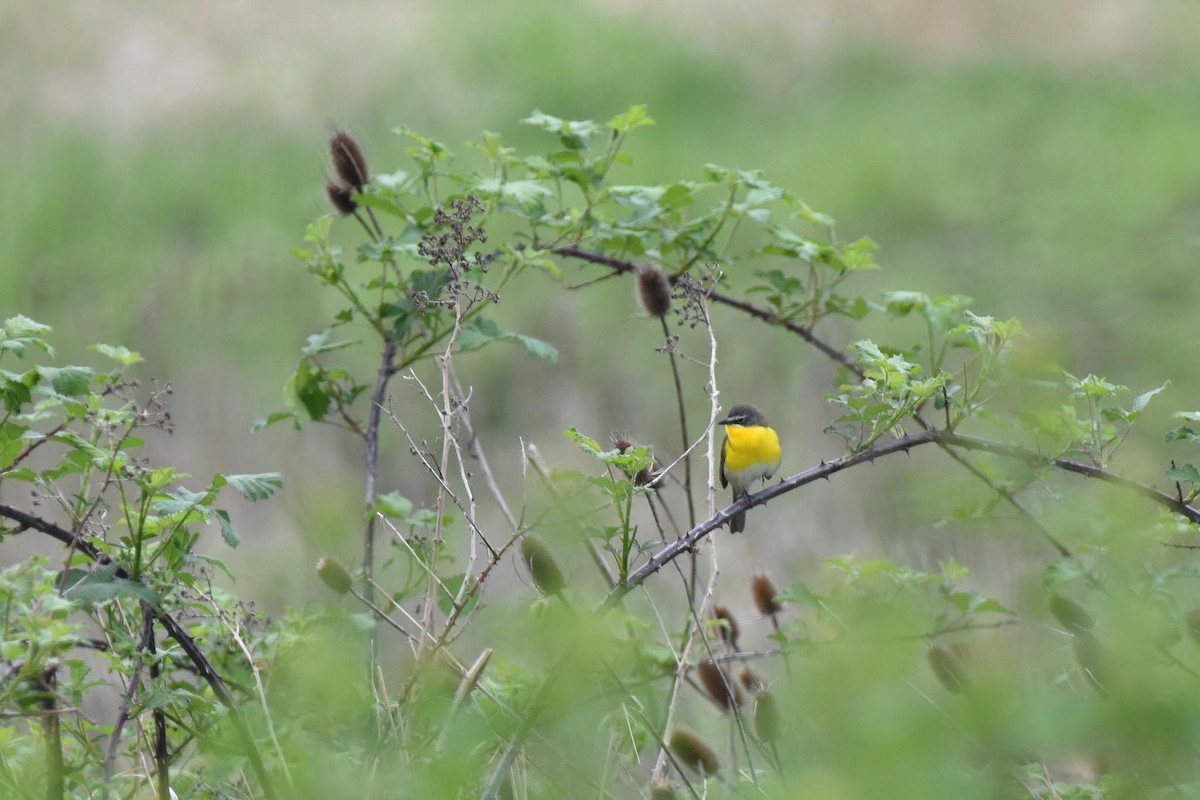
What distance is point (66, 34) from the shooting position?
7477 mm

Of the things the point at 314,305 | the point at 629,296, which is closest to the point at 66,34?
the point at 314,305

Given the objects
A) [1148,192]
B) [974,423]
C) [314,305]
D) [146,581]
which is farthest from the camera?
[1148,192]

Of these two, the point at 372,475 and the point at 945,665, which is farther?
the point at 372,475

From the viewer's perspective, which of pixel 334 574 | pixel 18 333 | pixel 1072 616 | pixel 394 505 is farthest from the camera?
pixel 394 505

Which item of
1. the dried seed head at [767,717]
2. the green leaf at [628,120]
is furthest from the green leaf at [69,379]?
the green leaf at [628,120]

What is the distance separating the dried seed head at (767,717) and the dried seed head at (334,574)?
621mm

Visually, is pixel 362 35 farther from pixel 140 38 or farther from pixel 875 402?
pixel 875 402

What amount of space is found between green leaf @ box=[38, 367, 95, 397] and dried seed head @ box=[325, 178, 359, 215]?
0.87 meters

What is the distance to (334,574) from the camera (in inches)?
73.5

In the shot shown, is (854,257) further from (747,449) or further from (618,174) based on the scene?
(618,174)

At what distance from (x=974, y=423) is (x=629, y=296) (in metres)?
2.43

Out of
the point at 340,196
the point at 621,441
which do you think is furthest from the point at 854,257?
the point at 340,196

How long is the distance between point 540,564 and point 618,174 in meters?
4.62

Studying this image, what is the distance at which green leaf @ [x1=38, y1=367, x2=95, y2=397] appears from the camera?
1.55 m
